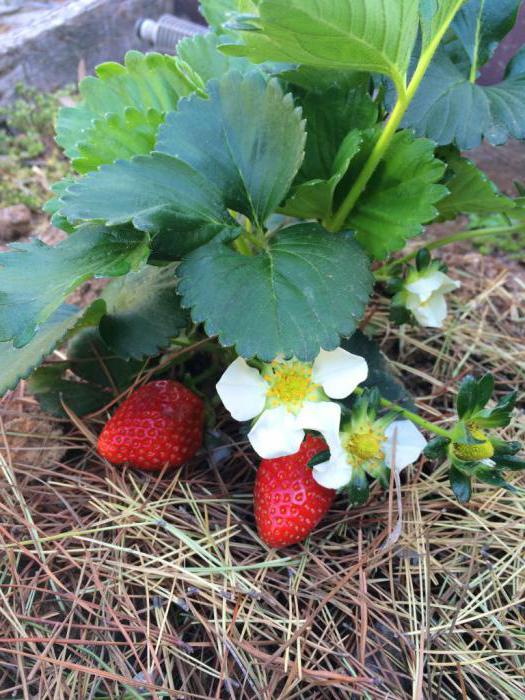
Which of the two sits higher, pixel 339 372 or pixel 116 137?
pixel 116 137

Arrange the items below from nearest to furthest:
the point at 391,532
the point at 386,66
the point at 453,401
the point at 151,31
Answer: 1. the point at 386,66
2. the point at 391,532
3. the point at 453,401
4. the point at 151,31

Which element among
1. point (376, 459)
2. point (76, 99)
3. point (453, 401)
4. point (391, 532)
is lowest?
point (453, 401)

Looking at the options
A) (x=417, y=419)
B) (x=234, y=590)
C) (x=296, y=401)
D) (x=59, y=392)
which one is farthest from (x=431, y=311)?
(x=59, y=392)

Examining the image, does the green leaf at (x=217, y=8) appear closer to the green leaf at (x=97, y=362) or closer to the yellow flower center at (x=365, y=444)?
the green leaf at (x=97, y=362)

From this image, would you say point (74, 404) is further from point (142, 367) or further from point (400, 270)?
point (400, 270)

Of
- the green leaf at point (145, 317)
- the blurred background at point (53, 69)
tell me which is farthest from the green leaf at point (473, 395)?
the blurred background at point (53, 69)

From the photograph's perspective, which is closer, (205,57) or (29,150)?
(205,57)

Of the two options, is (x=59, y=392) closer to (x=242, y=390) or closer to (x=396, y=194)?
(x=242, y=390)

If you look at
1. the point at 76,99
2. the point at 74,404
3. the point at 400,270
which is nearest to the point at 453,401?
the point at 400,270
